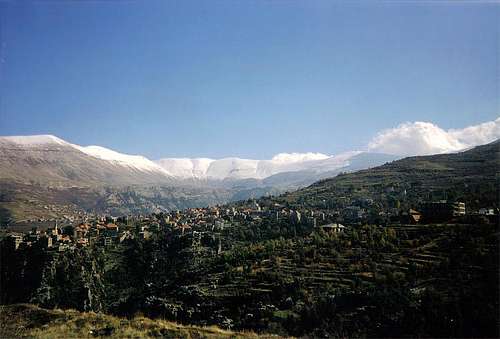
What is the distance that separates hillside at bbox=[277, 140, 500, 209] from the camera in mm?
97562

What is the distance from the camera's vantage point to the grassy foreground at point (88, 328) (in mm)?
14508

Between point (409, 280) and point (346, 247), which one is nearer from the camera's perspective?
point (409, 280)

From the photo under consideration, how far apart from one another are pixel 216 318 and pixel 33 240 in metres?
67.4

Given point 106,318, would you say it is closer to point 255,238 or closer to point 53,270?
point 53,270

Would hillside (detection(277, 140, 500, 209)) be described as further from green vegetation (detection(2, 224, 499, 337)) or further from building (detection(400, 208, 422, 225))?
green vegetation (detection(2, 224, 499, 337))

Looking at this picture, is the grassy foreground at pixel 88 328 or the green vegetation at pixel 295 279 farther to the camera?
the green vegetation at pixel 295 279

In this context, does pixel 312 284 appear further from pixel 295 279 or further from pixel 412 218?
pixel 412 218

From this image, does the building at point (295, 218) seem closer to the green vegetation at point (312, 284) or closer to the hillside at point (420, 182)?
the hillside at point (420, 182)

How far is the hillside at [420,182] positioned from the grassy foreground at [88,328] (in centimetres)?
6834

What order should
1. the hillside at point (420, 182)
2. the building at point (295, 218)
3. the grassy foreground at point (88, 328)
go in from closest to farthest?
the grassy foreground at point (88, 328) → the building at point (295, 218) → the hillside at point (420, 182)

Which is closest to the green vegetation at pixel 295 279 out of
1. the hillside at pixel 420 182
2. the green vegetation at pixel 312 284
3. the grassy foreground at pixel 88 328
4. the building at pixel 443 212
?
the green vegetation at pixel 312 284

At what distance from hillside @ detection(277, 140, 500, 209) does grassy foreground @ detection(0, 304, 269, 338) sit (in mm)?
68339

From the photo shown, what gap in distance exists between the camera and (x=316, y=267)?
4066 cm

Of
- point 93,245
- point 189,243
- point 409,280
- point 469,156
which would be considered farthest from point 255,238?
point 469,156
